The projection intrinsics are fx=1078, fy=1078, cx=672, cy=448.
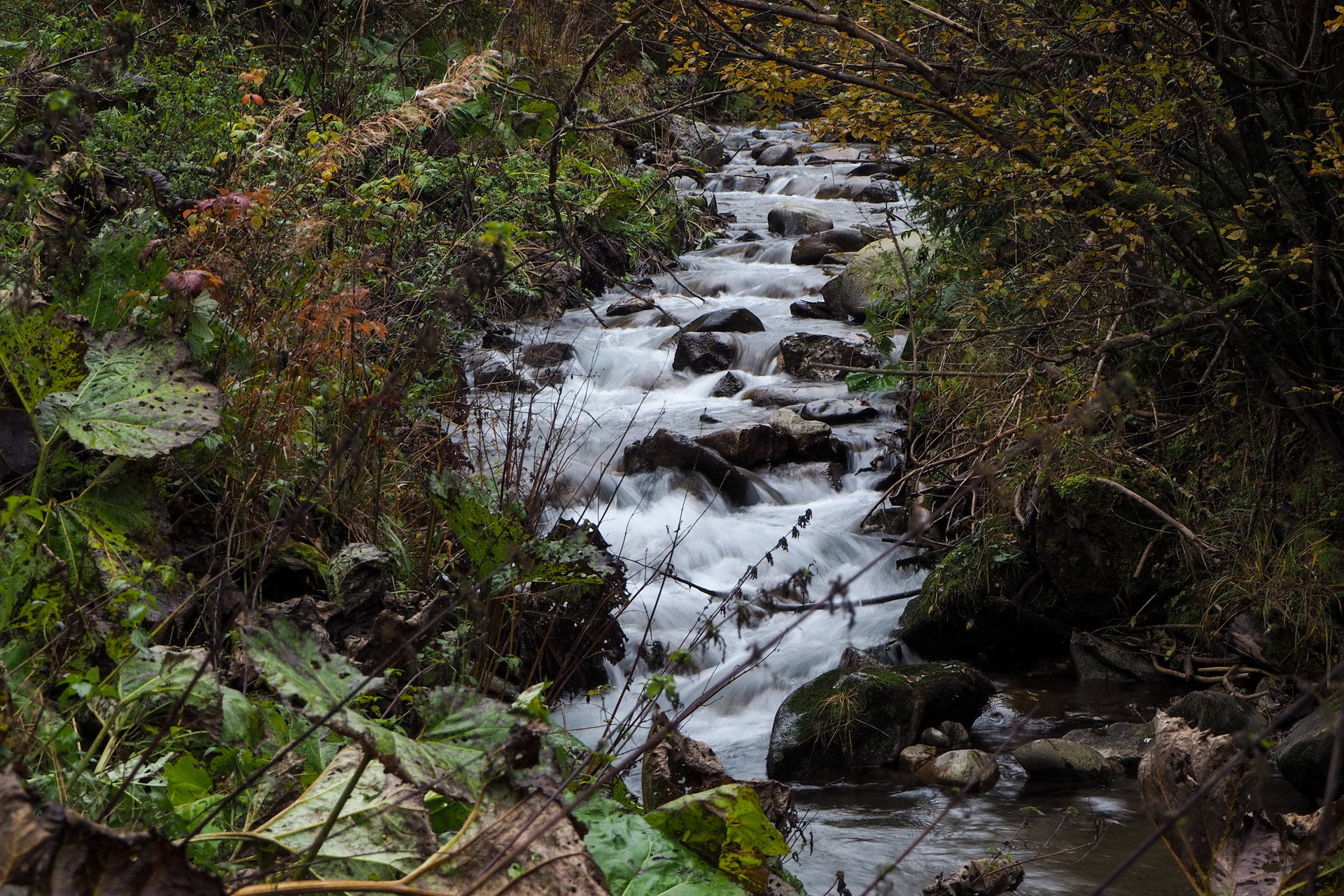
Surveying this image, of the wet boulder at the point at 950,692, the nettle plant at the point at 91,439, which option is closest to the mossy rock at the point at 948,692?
the wet boulder at the point at 950,692

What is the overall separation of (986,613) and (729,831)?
405 centimetres

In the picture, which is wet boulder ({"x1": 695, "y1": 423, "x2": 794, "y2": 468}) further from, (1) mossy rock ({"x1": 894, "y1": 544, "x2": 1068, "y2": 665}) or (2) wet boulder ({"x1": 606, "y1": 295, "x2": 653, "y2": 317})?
(2) wet boulder ({"x1": 606, "y1": 295, "x2": 653, "y2": 317})

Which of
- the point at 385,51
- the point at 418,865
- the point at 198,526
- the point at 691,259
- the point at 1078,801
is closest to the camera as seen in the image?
the point at 418,865

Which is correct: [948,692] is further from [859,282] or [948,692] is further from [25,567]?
[859,282]

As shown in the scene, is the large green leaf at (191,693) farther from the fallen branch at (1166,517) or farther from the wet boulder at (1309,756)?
the fallen branch at (1166,517)

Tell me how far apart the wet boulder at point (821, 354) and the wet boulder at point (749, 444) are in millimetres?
1248

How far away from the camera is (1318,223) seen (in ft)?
14.8

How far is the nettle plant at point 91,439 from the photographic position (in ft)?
8.31

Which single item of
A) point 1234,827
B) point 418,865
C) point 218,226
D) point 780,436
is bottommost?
point 780,436

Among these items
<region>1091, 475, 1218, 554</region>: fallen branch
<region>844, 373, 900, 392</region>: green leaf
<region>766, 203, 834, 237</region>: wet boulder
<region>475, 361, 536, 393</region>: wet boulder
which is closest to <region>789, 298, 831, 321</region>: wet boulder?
<region>844, 373, 900, 392</region>: green leaf

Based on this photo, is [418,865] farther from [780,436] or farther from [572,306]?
[572,306]

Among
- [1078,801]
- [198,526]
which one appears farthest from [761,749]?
[198,526]

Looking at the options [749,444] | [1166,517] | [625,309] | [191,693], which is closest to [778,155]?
[625,309]

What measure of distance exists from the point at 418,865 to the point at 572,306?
377 inches
